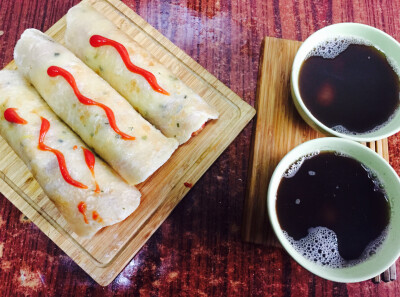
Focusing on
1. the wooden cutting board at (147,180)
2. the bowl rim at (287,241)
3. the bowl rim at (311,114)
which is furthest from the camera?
the wooden cutting board at (147,180)

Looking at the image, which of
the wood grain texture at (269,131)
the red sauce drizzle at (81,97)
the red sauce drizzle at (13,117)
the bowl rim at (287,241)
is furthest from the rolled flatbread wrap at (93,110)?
the bowl rim at (287,241)

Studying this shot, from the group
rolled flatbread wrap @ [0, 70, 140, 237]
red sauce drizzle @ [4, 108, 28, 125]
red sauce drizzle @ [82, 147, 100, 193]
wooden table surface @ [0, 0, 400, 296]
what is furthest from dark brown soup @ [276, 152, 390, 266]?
red sauce drizzle @ [4, 108, 28, 125]

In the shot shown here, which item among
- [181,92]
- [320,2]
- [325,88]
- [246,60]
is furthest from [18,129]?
[320,2]

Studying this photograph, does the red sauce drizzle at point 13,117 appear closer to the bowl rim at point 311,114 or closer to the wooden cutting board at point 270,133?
the wooden cutting board at point 270,133

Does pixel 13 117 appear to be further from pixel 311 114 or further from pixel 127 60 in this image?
pixel 311 114

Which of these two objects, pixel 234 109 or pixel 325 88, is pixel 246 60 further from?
pixel 325 88

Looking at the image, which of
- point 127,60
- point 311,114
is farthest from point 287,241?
point 127,60

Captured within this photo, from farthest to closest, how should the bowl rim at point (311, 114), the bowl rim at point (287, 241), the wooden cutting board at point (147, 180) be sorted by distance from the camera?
the wooden cutting board at point (147, 180) → the bowl rim at point (311, 114) → the bowl rim at point (287, 241)
